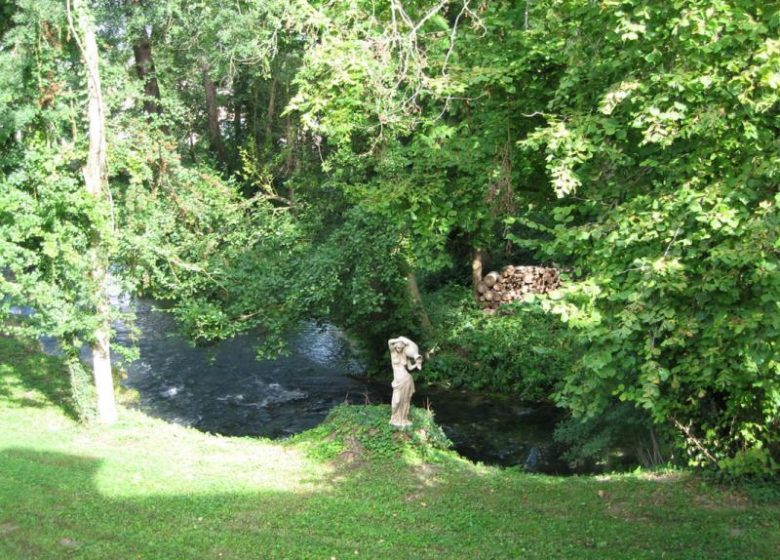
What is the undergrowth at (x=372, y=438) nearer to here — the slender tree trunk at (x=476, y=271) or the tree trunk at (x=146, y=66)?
the tree trunk at (x=146, y=66)

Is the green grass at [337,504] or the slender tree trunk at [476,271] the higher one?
the slender tree trunk at [476,271]

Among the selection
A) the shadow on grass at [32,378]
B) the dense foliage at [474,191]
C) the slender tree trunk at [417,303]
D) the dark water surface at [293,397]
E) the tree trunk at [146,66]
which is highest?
the tree trunk at [146,66]

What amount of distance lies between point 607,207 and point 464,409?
11.2 metres

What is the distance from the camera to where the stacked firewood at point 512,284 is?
75.2 feet

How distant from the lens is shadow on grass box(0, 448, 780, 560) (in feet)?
27.9

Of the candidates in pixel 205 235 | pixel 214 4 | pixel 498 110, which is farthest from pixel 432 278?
pixel 498 110

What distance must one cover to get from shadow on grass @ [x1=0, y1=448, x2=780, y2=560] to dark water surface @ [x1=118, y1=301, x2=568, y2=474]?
4.62m

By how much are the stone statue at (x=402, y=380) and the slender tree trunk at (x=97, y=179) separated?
18.6 feet

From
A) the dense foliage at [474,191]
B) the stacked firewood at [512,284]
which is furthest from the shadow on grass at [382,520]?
the stacked firewood at [512,284]

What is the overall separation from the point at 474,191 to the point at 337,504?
5096 millimetres

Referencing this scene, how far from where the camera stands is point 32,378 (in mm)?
18297

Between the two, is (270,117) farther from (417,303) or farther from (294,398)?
(294,398)

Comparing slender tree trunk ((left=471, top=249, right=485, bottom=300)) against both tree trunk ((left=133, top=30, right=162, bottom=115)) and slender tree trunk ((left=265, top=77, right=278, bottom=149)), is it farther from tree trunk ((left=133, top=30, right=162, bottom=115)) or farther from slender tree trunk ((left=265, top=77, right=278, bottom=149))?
tree trunk ((left=133, top=30, right=162, bottom=115))

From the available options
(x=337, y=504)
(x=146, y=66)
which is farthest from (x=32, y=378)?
(x=337, y=504)
